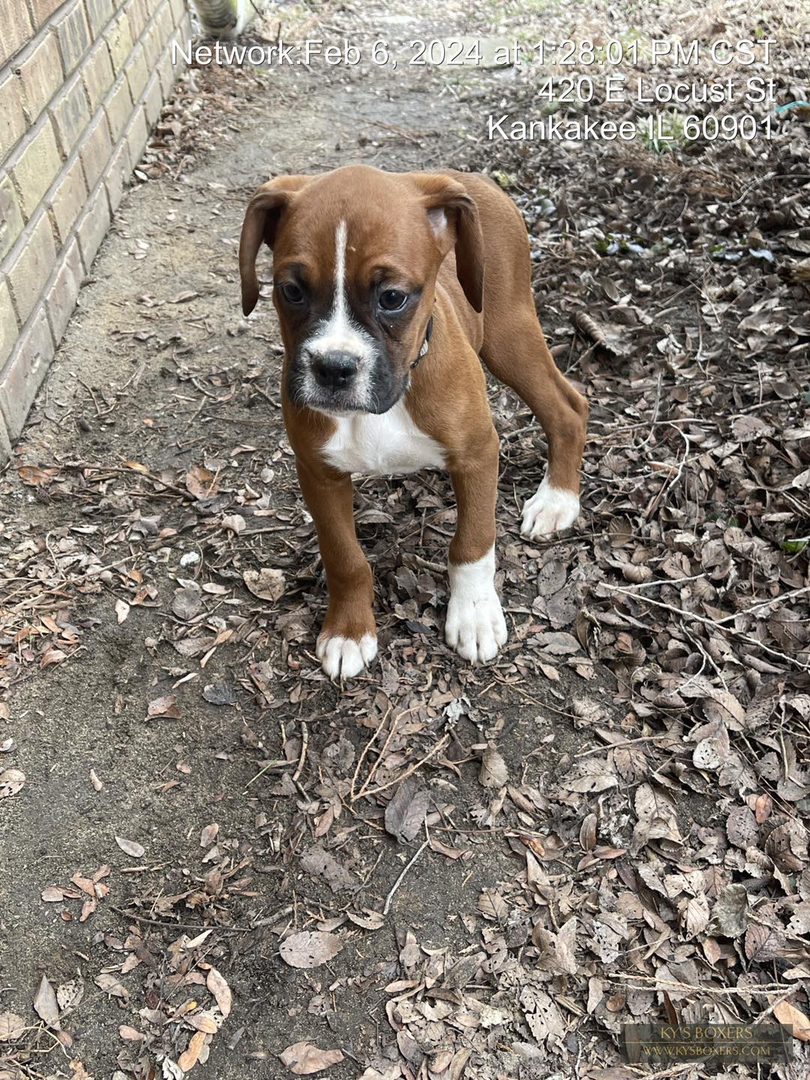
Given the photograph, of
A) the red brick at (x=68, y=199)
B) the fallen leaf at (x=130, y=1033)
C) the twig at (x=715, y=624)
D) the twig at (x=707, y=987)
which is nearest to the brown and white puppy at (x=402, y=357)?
the twig at (x=715, y=624)

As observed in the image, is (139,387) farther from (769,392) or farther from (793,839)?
(793,839)

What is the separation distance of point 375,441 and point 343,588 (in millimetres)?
710

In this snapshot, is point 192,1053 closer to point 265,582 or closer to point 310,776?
point 310,776

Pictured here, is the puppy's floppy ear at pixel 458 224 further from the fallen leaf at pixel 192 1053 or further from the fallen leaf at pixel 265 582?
the fallen leaf at pixel 192 1053

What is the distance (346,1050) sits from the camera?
2621 millimetres

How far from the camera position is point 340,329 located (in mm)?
2809

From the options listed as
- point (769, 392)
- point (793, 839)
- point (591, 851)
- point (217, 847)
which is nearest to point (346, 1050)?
point (217, 847)

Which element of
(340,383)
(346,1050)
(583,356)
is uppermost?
(340,383)

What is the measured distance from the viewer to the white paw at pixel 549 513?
417 cm

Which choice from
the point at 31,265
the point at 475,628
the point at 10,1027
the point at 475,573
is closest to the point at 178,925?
the point at 10,1027

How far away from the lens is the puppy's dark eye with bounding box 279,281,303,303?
2.84 metres

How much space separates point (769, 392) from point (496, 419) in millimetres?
1343

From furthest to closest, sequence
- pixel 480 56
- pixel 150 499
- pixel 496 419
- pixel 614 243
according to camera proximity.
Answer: pixel 480 56 < pixel 614 243 < pixel 496 419 < pixel 150 499

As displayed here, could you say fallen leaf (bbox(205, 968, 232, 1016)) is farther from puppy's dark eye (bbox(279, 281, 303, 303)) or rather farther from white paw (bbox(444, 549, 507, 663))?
puppy's dark eye (bbox(279, 281, 303, 303))
